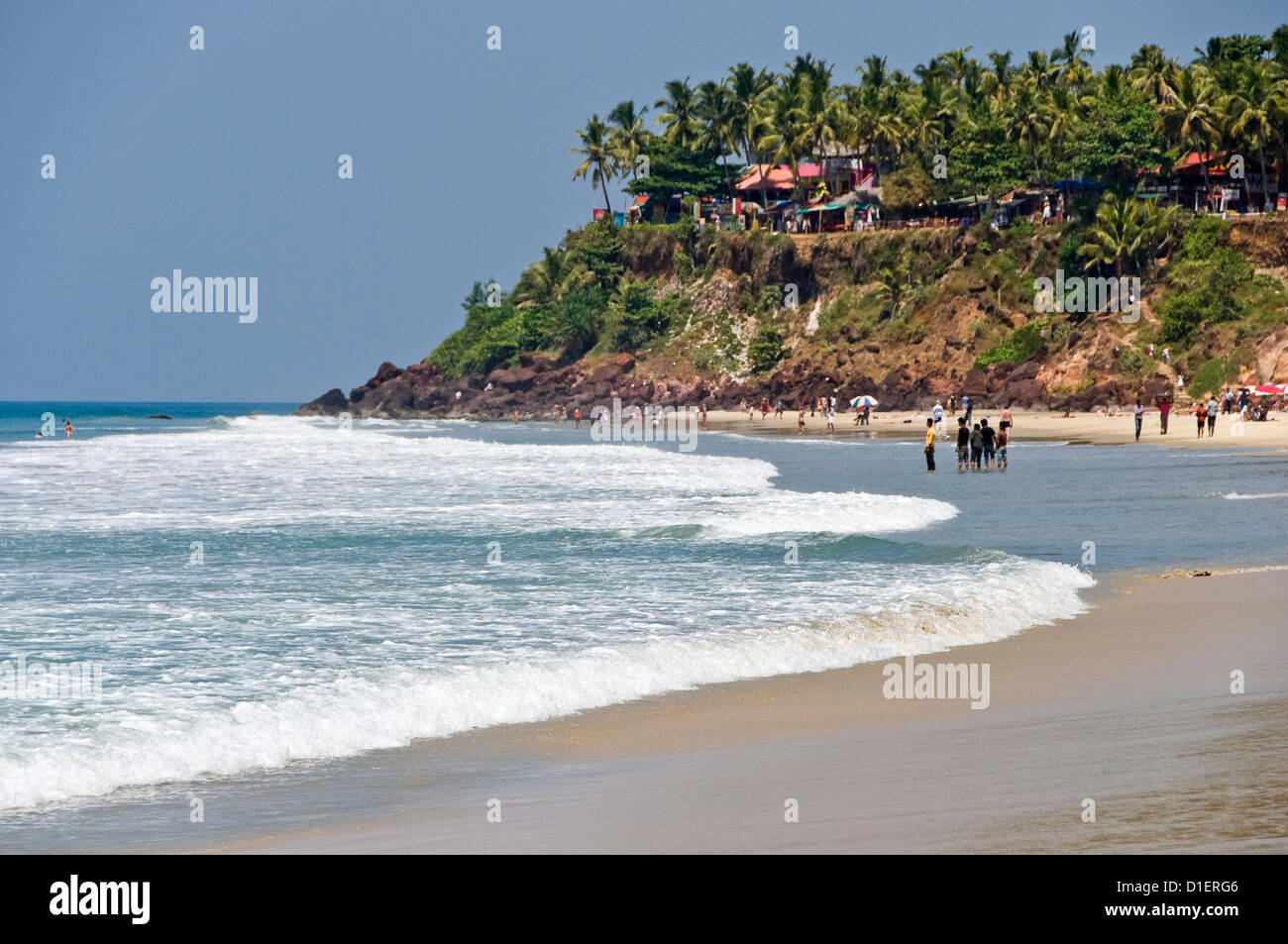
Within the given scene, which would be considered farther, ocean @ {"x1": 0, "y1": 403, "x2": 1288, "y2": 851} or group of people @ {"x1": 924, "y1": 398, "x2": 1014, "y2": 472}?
group of people @ {"x1": 924, "y1": 398, "x2": 1014, "y2": 472}

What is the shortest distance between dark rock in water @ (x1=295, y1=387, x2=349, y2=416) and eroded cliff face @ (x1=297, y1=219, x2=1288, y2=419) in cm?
1465

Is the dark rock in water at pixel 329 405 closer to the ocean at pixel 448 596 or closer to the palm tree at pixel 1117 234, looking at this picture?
the palm tree at pixel 1117 234

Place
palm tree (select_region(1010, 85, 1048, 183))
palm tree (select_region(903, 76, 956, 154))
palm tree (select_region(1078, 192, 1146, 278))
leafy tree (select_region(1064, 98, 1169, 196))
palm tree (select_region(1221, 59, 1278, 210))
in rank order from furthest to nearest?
palm tree (select_region(903, 76, 956, 154)) → palm tree (select_region(1010, 85, 1048, 183)) → leafy tree (select_region(1064, 98, 1169, 196)) → palm tree (select_region(1078, 192, 1146, 278)) → palm tree (select_region(1221, 59, 1278, 210))

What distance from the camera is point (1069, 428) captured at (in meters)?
58.5

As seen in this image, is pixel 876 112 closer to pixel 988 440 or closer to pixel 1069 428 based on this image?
pixel 1069 428

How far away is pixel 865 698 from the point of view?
1016 cm

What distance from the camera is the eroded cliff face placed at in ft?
246

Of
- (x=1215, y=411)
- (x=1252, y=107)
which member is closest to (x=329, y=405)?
(x=1252, y=107)

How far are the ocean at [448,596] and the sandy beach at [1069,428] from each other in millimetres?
13948

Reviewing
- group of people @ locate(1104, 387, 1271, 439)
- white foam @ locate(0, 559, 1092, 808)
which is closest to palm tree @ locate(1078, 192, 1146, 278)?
group of people @ locate(1104, 387, 1271, 439)

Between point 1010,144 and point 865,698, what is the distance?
273ft

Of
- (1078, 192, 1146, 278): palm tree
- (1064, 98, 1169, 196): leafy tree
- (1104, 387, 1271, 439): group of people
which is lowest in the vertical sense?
(1104, 387, 1271, 439): group of people

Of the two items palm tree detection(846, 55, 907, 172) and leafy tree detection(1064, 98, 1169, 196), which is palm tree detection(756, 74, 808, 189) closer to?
palm tree detection(846, 55, 907, 172)
